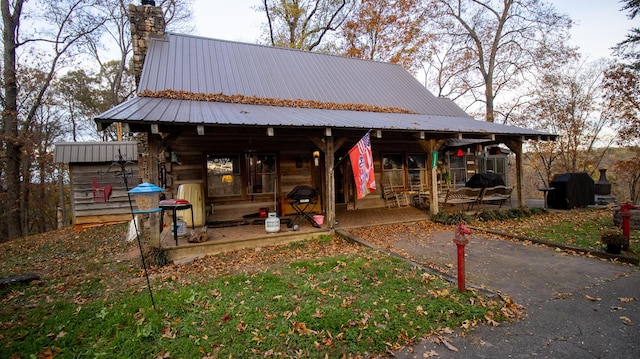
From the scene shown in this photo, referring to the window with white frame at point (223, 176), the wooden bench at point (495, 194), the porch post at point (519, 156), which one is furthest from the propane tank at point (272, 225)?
the porch post at point (519, 156)

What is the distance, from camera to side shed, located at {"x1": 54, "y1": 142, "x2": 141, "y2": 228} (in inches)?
445

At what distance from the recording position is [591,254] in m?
5.43

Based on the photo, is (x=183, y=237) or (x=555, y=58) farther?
(x=555, y=58)

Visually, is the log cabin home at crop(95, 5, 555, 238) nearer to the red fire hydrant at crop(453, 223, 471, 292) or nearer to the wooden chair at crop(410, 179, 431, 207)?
the wooden chair at crop(410, 179, 431, 207)

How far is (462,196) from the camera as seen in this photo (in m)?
9.56

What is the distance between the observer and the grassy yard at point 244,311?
2.89m

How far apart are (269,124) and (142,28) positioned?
756cm

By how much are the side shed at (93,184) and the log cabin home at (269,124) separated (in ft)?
12.3

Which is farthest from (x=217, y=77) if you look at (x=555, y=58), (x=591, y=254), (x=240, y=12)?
(x=555, y=58)

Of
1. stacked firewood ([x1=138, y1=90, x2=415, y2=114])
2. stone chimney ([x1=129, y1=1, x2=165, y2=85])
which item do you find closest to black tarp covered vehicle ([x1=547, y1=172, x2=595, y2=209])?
stacked firewood ([x1=138, y1=90, x2=415, y2=114])

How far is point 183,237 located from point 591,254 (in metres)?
8.08

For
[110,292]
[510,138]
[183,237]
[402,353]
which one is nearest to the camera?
[402,353]

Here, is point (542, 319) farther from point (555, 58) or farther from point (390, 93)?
point (555, 58)

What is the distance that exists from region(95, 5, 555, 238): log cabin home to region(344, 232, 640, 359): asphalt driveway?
3403mm
